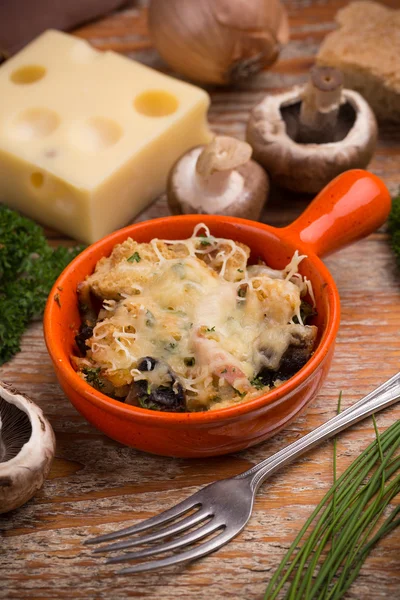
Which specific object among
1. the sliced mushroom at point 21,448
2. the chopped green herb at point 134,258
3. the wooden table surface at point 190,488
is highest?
the chopped green herb at point 134,258

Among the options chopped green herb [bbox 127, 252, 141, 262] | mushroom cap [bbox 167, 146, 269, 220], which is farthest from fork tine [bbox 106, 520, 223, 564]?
mushroom cap [bbox 167, 146, 269, 220]

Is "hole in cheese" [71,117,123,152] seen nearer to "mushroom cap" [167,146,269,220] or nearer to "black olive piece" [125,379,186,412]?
"mushroom cap" [167,146,269,220]

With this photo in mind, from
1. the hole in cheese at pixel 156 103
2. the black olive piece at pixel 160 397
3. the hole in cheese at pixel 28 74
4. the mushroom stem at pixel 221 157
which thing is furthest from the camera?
the hole in cheese at pixel 28 74

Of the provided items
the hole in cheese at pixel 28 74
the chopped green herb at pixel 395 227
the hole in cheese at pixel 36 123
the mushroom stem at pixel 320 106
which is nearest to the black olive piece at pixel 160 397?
the chopped green herb at pixel 395 227

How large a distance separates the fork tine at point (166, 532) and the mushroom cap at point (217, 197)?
3.44 ft

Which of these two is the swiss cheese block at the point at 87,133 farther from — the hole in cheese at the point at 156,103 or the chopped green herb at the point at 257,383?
the chopped green herb at the point at 257,383

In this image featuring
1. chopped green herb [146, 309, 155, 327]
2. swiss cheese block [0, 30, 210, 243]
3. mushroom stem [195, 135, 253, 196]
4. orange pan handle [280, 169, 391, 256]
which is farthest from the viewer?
swiss cheese block [0, 30, 210, 243]

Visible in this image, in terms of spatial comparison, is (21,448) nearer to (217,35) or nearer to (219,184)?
(219,184)

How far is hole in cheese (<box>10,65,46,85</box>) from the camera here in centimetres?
305

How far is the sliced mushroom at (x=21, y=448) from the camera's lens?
5.92ft

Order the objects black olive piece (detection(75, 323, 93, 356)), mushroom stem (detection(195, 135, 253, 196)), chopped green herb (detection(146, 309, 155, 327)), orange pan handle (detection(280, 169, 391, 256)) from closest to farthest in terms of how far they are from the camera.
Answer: chopped green herb (detection(146, 309, 155, 327)) → black olive piece (detection(75, 323, 93, 356)) → orange pan handle (detection(280, 169, 391, 256)) → mushroom stem (detection(195, 135, 253, 196))

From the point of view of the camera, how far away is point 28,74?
121 inches

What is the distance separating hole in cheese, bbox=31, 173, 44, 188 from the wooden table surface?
56 cm

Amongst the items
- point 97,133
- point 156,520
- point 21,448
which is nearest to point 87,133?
point 97,133
